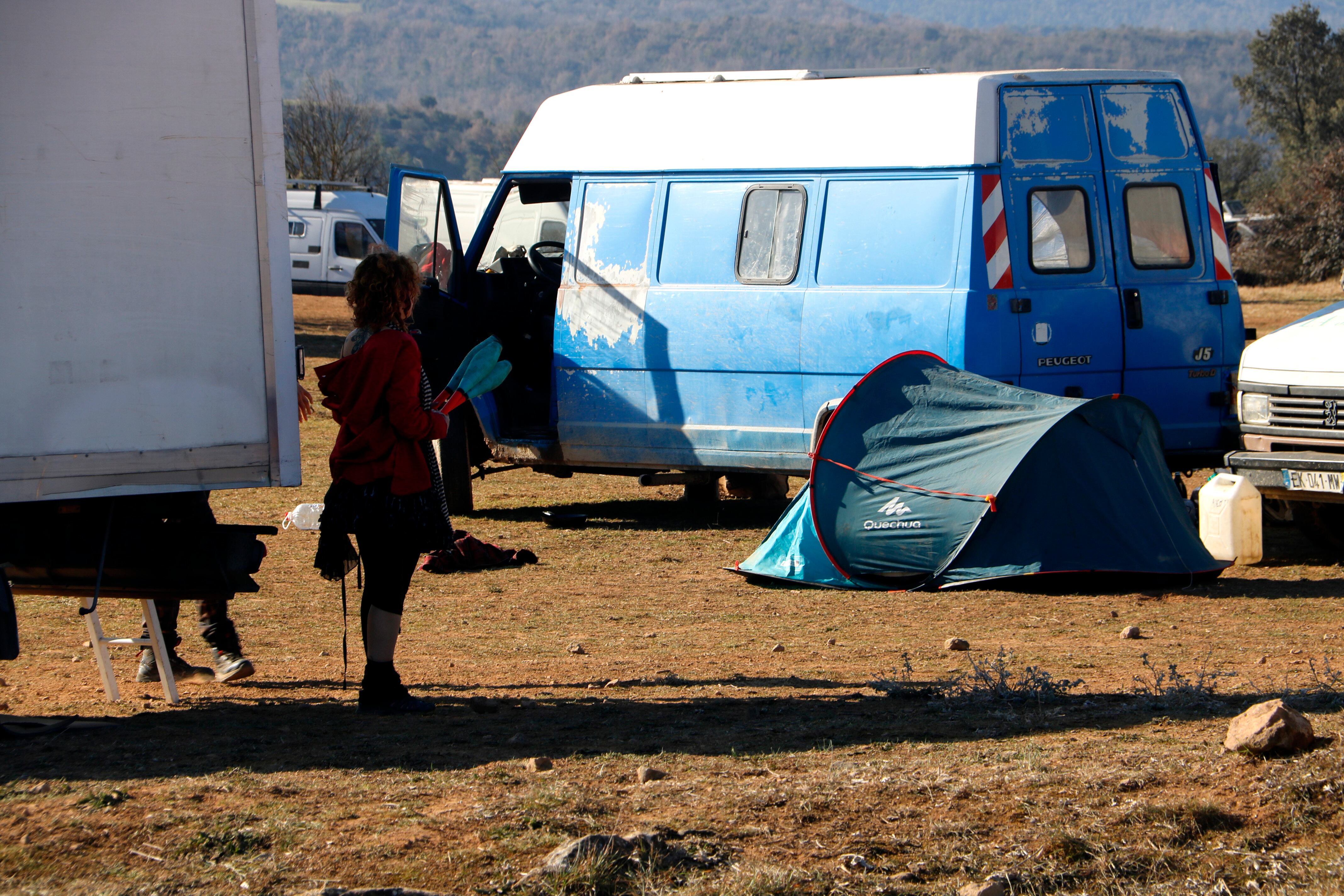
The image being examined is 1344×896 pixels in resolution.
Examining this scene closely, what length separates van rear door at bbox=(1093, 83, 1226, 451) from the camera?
29.6 ft

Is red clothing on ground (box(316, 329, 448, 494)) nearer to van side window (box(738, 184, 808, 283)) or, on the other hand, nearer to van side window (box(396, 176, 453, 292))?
van side window (box(738, 184, 808, 283))

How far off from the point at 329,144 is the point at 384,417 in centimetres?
4517

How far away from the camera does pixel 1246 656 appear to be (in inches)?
249

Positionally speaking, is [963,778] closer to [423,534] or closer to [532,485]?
[423,534]

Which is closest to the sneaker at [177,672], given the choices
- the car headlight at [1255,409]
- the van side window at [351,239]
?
the car headlight at [1255,409]

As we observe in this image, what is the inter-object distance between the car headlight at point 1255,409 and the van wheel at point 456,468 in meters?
5.24

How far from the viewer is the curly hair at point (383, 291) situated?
537 cm

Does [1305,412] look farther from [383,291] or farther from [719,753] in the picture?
→ [383,291]

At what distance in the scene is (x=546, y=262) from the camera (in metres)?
11.5

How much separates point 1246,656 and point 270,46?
15.1 ft

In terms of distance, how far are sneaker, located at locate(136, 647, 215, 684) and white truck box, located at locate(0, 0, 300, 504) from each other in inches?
53.3

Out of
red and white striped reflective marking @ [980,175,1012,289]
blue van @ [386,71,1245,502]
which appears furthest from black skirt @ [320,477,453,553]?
red and white striped reflective marking @ [980,175,1012,289]

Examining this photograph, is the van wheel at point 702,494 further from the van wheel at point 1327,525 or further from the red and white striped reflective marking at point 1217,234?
the van wheel at point 1327,525

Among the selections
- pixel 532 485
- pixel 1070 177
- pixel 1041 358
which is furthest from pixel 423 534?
pixel 532 485
